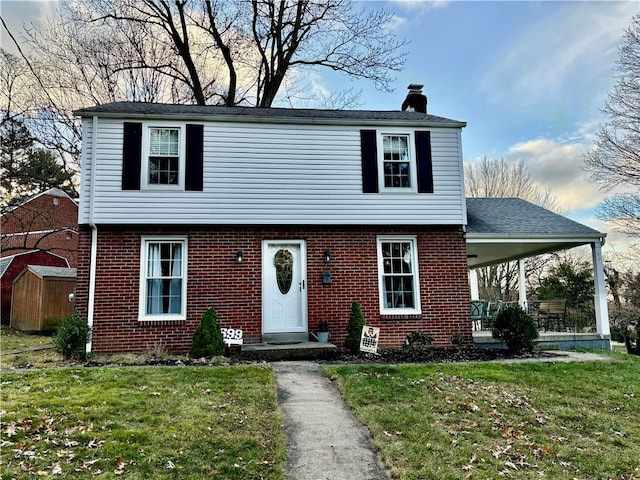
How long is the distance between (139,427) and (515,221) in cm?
1028

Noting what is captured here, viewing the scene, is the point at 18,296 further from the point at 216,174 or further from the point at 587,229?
the point at 587,229

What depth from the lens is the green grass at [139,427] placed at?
12.6 feet

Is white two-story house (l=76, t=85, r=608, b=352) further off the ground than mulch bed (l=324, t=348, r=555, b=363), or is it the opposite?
white two-story house (l=76, t=85, r=608, b=352)

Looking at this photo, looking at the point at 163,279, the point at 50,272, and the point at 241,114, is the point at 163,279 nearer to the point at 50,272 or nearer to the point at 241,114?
the point at 241,114

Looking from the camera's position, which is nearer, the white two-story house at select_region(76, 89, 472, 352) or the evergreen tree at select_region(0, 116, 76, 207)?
the white two-story house at select_region(76, 89, 472, 352)

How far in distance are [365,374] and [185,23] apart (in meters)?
19.0

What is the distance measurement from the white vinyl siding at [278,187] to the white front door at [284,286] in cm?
67

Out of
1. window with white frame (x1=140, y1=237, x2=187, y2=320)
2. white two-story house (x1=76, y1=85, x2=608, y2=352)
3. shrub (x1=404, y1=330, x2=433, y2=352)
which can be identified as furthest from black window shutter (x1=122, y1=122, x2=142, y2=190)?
shrub (x1=404, y1=330, x2=433, y2=352)

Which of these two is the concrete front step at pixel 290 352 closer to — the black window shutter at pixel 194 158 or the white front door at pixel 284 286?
the white front door at pixel 284 286

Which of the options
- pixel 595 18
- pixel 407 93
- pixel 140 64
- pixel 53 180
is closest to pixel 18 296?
pixel 53 180

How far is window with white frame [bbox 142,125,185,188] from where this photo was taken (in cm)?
984

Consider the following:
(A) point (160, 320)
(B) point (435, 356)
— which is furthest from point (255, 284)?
(B) point (435, 356)

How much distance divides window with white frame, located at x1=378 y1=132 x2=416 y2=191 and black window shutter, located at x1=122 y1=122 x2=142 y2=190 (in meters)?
5.46

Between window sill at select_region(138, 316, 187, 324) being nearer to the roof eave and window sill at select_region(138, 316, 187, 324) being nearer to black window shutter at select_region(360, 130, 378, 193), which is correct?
the roof eave
